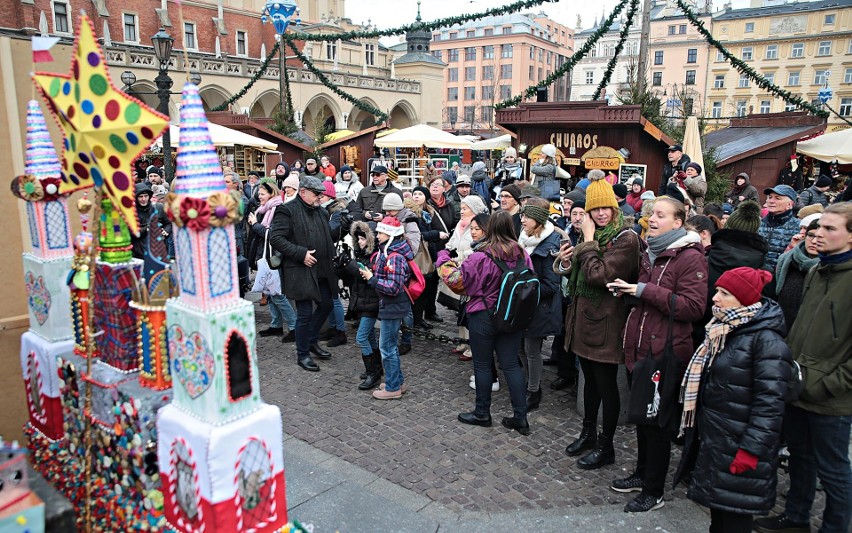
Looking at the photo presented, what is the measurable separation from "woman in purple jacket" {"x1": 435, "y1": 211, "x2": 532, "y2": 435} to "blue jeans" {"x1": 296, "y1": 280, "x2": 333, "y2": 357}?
2152mm

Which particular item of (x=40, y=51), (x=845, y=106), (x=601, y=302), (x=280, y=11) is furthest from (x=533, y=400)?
(x=845, y=106)

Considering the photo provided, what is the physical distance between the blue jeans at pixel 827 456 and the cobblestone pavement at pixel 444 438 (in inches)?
34.3

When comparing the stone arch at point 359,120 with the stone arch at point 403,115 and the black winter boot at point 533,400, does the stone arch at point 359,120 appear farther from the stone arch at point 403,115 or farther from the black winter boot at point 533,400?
the black winter boot at point 533,400

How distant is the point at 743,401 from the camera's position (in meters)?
3.11

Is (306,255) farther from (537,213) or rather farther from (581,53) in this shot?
(581,53)

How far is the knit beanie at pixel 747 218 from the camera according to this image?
454 centimetres

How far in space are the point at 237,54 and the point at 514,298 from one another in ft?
161

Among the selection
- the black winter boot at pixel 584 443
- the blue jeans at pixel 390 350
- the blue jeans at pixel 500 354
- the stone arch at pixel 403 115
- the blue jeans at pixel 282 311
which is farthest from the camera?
the stone arch at pixel 403 115

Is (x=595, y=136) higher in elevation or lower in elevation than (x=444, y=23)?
lower

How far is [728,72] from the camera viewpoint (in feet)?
202

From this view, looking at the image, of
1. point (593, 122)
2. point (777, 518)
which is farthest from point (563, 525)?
point (593, 122)

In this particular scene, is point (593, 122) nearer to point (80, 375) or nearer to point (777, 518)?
point (777, 518)

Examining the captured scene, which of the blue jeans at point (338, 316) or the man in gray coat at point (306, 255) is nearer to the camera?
the man in gray coat at point (306, 255)

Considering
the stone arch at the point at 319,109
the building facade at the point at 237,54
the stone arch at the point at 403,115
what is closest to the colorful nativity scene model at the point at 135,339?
the building facade at the point at 237,54
